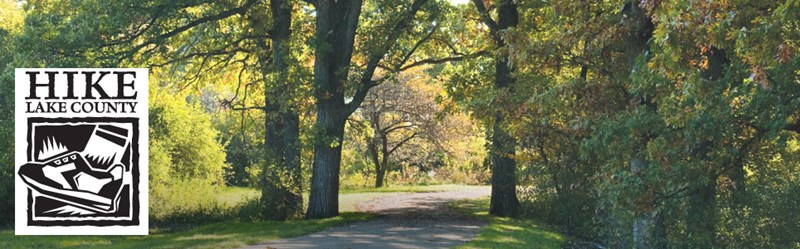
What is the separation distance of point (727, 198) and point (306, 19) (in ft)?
54.9

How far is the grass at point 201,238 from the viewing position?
17328 millimetres

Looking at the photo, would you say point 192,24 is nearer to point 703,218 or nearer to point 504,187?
point 504,187

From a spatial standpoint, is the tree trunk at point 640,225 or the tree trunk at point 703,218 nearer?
the tree trunk at point 703,218

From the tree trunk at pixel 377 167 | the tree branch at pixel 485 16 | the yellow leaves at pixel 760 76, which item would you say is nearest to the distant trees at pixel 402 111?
the tree trunk at pixel 377 167

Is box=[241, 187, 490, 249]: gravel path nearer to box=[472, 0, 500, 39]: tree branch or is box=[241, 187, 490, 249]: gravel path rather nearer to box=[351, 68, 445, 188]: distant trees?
box=[472, 0, 500, 39]: tree branch

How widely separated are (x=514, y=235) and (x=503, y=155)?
4.82 m

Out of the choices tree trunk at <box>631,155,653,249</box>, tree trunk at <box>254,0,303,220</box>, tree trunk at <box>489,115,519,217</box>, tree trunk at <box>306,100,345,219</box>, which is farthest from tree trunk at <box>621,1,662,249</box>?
tree trunk at <box>254,0,303,220</box>

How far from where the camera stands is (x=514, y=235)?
1997 cm

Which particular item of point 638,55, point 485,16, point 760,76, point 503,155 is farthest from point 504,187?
point 760,76

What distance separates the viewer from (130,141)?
1293 centimetres

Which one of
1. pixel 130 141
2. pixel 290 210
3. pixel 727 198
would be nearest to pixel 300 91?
pixel 290 210

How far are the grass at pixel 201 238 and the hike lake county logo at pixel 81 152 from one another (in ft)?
10.3

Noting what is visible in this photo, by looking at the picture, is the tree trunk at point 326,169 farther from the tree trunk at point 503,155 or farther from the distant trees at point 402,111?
the distant trees at point 402,111

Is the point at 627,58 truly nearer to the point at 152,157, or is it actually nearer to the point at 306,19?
the point at 306,19
